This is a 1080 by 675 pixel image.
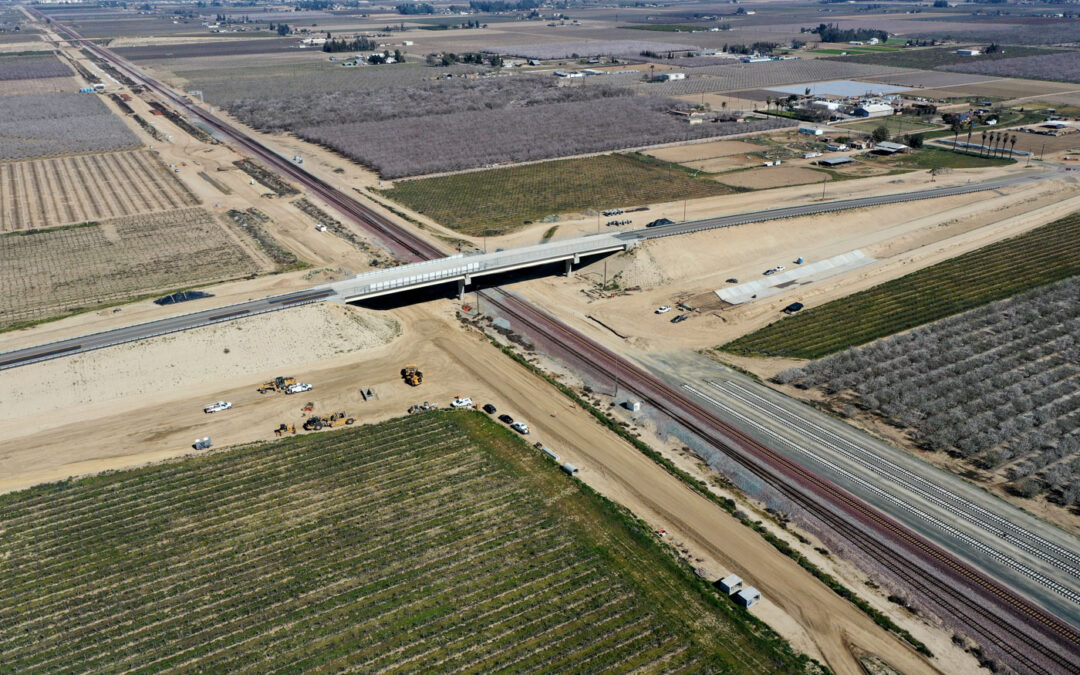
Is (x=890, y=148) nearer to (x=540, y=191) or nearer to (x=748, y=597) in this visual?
(x=540, y=191)

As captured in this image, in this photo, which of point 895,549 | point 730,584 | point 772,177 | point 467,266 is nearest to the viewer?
Answer: point 730,584

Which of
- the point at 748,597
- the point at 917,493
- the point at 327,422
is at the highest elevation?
the point at 327,422

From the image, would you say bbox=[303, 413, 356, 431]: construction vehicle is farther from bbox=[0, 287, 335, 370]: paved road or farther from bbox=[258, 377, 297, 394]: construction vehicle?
bbox=[0, 287, 335, 370]: paved road

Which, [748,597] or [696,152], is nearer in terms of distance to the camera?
[748,597]

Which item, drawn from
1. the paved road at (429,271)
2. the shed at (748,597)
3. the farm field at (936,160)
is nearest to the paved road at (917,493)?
the shed at (748,597)

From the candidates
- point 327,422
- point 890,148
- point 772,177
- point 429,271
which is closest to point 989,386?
point 429,271

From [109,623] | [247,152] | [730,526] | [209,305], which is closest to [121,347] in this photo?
[209,305]

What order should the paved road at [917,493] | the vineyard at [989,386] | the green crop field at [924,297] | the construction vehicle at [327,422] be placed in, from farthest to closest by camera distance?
the green crop field at [924,297] < the construction vehicle at [327,422] < the vineyard at [989,386] < the paved road at [917,493]

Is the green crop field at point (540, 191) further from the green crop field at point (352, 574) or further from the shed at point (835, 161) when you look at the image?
the green crop field at point (352, 574)
